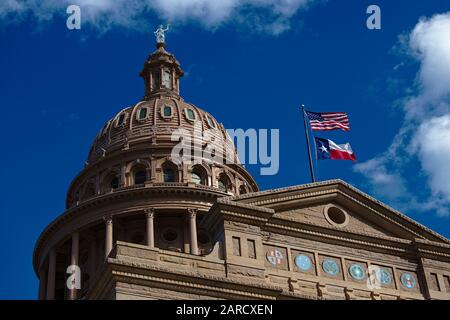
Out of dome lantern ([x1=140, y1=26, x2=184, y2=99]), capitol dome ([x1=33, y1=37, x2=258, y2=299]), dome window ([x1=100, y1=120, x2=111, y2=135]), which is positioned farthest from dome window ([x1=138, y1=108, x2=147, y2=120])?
dome lantern ([x1=140, y1=26, x2=184, y2=99])

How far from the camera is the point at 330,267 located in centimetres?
3644

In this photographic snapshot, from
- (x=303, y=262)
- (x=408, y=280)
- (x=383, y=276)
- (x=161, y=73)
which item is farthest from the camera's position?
(x=161, y=73)

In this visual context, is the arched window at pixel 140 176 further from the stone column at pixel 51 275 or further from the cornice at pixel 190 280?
the cornice at pixel 190 280

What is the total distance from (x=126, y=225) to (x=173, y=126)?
9.76 m

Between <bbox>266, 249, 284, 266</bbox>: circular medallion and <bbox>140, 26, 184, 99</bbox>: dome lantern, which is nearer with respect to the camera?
<bbox>266, 249, 284, 266</bbox>: circular medallion

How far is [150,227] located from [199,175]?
7.76 metres

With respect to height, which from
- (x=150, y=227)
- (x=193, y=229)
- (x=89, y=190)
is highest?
(x=89, y=190)

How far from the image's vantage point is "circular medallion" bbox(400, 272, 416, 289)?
123ft

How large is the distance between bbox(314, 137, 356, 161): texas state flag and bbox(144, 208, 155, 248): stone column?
1951cm

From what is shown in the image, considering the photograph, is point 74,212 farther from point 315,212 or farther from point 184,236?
point 315,212

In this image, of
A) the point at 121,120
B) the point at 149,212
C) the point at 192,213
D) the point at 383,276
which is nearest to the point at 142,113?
the point at 121,120

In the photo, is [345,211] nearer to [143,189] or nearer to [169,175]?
[143,189]

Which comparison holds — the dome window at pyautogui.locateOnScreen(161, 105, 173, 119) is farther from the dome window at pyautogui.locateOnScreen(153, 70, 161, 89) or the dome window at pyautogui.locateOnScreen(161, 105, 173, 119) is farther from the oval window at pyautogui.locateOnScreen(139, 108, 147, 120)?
the dome window at pyautogui.locateOnScreen(153, 70, 161, 89)
